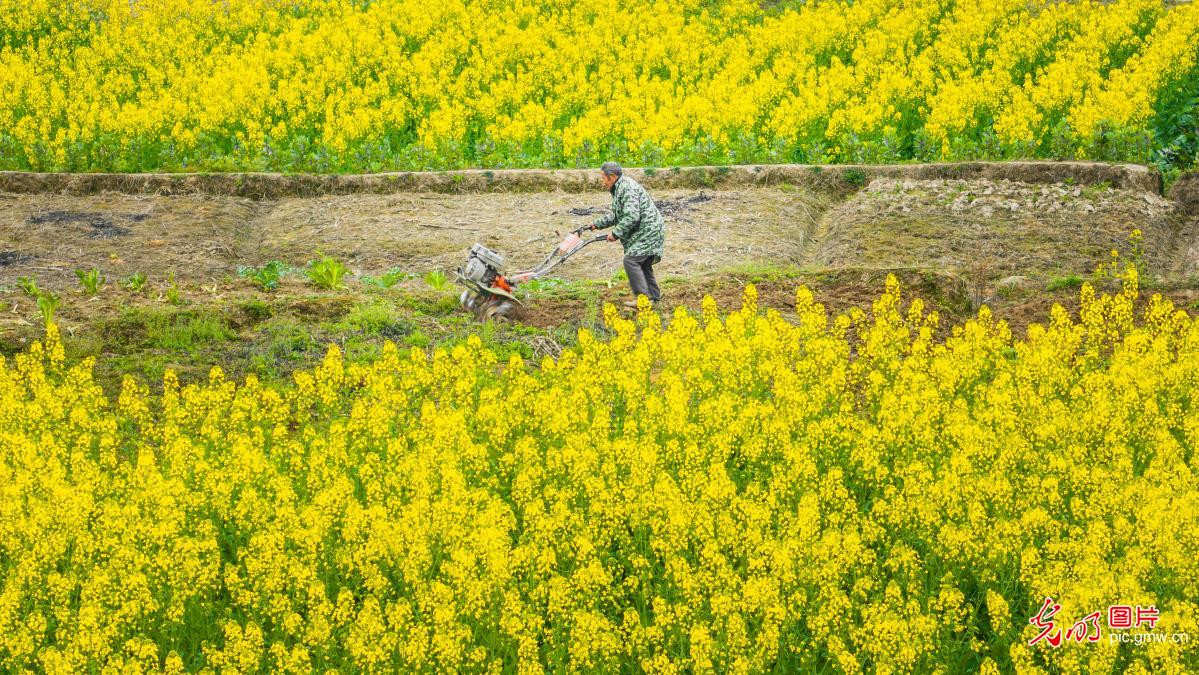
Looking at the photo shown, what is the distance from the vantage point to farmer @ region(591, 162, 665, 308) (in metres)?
12.3

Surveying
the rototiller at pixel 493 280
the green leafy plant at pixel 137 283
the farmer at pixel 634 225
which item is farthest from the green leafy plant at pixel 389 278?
the farmer at pixel 634 225

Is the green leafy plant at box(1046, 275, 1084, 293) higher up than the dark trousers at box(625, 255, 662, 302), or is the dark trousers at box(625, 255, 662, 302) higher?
the dark trousers at box(625, 255, 662, 302)

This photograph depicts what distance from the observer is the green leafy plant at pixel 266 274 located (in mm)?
13695

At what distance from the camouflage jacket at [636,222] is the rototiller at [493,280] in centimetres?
45

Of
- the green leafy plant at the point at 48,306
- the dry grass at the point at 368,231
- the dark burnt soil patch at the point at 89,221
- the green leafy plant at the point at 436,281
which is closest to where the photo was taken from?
the green leafy plant at the point at 48,306

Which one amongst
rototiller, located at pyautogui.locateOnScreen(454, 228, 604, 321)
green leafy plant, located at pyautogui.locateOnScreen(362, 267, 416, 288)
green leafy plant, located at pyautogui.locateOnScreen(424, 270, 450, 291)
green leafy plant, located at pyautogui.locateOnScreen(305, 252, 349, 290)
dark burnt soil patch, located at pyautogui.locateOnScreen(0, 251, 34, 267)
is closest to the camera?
rototiller, located at pyautogui.locateOnScreen(454, 228, 604, 321)

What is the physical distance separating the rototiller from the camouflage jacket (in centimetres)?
45

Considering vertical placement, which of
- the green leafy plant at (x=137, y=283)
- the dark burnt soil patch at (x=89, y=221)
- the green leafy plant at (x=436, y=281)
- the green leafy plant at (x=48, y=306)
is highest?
the green leafy plant at (x=48, y=306)

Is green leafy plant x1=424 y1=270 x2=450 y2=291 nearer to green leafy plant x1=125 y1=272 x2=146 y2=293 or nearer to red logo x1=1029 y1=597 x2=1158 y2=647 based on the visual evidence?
green leafy plant x1=125 y1=272 x2=146 y2=293

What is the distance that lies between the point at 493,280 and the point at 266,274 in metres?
3.27

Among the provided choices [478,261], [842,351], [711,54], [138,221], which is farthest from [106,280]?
[711,54]

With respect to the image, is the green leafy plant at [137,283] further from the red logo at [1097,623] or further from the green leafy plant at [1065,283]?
the red logo at [1097,623]

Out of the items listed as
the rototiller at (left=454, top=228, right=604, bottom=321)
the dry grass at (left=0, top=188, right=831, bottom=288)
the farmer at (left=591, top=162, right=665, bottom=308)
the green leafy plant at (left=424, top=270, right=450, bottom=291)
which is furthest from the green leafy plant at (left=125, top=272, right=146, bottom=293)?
the farmer at (left=591, top=162, right=665, bottom=308)

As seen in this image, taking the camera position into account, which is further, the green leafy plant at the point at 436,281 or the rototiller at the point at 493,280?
the green leafy plant at the point at 436,281
